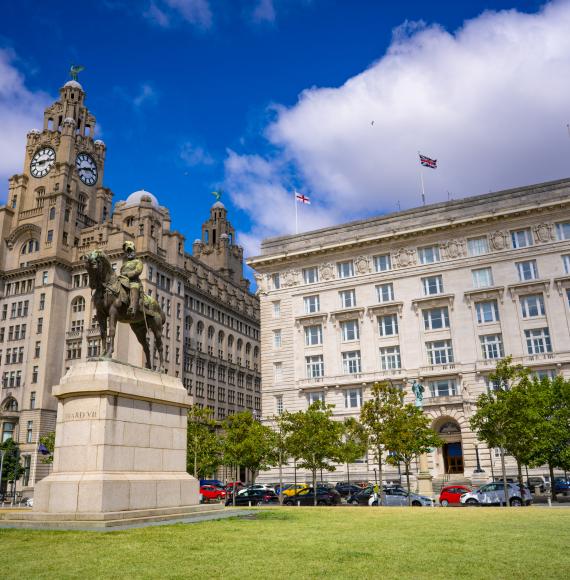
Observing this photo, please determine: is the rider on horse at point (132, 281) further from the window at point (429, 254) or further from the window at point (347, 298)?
the window at point (429, 254)

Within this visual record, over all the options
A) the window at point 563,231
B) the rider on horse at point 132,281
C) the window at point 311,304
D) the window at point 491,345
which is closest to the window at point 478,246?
the window at point 563,231

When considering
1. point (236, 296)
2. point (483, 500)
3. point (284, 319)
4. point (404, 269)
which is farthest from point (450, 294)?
point (236, 296)

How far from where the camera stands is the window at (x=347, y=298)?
68.2 metres

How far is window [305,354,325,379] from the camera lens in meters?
67.7

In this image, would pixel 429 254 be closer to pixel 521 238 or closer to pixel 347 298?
pixel 521 238

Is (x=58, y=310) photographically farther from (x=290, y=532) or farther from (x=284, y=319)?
(x=290, y=532)

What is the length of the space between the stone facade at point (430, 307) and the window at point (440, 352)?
0.11m

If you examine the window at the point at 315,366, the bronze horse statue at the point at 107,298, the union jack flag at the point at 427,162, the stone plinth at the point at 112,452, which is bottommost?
the stone plinth at the point at 112,452

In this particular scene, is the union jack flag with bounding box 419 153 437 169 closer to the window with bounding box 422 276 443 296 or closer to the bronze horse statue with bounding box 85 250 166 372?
the window with bounding box 422 276 443 296

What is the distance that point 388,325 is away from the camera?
216 ft

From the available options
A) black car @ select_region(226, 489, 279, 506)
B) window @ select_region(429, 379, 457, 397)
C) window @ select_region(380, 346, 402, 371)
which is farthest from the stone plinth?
window @ select_region(380, 346, 402, 371)

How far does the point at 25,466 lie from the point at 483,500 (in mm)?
63647

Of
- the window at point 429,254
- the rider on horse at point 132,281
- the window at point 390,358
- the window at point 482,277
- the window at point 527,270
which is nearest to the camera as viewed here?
the rider on horse at point 132,281

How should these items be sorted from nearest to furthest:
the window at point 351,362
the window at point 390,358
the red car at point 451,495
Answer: the red car at point 451,495
the window at point 390,358
the window at point 351,362
